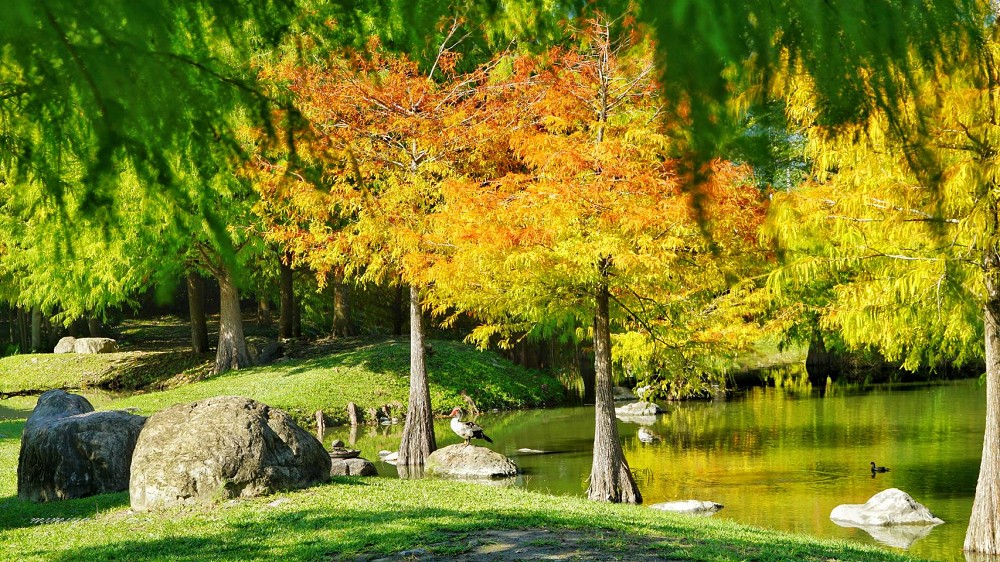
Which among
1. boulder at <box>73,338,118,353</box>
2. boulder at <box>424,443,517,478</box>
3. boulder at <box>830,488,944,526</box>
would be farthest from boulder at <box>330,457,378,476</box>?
boulder at <box>73,338,118,353</box>

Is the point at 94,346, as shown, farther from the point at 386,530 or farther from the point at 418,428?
the point at 386,530

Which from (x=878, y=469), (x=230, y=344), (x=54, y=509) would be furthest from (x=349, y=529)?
(x=230, y=344)

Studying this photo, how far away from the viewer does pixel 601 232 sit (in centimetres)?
1166

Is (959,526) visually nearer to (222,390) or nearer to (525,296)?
(525,296)

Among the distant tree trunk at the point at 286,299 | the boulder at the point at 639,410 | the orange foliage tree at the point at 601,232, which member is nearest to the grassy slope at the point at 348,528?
the orange foliage tree at the point at 601,232

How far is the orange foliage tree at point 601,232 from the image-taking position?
37.8ft

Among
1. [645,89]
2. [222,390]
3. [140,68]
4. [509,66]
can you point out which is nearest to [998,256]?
[645,89]

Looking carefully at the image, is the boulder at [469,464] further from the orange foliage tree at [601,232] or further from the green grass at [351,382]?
the green grass at [351,382]

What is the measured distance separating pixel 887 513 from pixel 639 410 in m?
12.4

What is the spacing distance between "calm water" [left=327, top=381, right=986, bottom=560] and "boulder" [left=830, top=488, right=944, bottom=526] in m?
0.22

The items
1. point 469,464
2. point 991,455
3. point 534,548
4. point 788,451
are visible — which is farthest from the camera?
point 788,451

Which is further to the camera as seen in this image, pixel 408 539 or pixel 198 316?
pixel 198 316

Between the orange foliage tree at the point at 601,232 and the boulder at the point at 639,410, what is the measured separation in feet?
32.5

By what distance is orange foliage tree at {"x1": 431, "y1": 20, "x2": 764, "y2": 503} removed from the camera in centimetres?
1152
